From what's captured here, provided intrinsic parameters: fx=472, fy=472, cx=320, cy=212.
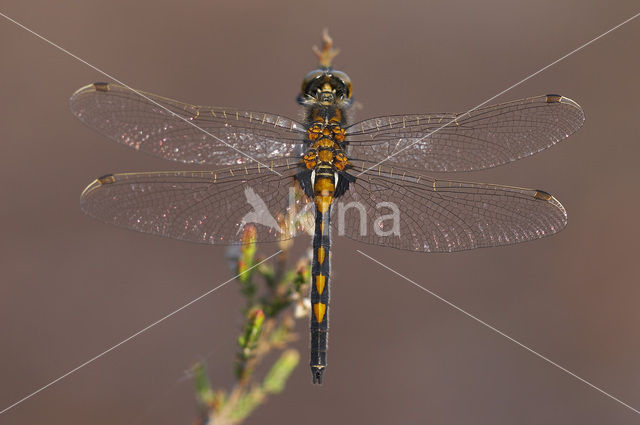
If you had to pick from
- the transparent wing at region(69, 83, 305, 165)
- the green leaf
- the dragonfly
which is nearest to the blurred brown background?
the green leaf

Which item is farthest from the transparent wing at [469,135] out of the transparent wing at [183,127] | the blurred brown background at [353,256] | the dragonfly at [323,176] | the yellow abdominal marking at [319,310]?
the blurred brown background at [353,256]

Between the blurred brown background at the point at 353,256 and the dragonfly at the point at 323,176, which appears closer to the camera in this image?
the dragonfly at the point at 323,176

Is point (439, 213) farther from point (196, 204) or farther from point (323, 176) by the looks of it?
point (196, 204)

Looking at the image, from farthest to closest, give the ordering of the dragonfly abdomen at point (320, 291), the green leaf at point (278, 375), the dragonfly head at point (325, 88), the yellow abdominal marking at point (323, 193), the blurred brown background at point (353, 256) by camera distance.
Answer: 1. the blurred brown background at point (353, 256)
2. the dragonfly head at point (325, 88)
3. the yellow abdominal marking at point (323, 193)
4. the green leaf at point (278, 375)
5. the dragonfly abdomen at point (320, 291)

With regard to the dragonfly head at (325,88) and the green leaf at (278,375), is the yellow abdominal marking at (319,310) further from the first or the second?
the dragonfly head at (325,88)

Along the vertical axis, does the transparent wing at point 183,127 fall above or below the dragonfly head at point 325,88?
below

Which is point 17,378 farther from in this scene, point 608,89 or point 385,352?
point 608,89
